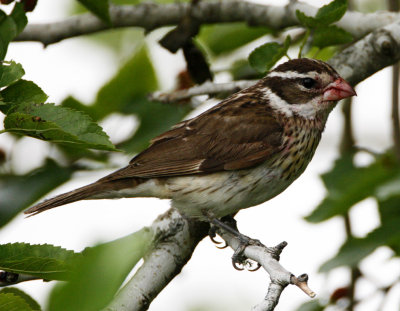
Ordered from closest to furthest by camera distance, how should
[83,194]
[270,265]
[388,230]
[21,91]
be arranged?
[21,91]
[270,265]
[388,230]
[83,194]

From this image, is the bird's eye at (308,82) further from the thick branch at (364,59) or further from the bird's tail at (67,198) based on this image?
the bird's tail at (67,198)

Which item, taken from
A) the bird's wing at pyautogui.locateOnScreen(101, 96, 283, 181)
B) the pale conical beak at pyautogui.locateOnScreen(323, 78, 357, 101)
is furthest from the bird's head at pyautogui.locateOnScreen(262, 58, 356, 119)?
the bird's wing at pyautogui.locateOnScreen(101, 96, 283, 181)

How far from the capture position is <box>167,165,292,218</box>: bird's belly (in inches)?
173

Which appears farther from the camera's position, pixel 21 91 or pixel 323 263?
pixel 323 263

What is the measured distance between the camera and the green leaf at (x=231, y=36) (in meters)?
5.32

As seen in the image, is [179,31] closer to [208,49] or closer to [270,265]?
[208,49]

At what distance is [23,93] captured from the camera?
272cm

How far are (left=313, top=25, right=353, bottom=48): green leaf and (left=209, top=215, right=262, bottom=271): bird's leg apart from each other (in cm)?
132

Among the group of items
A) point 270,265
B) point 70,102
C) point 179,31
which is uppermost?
point 179,31

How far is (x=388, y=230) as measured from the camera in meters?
3.95

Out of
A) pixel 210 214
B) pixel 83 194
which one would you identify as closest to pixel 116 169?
pixel 83 194

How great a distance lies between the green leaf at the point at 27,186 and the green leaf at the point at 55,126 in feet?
4.71

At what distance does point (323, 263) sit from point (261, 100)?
1.35 metres

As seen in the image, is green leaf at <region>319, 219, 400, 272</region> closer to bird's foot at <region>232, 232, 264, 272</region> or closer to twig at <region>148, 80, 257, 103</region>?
bird's foot at <region>232, 232, 264, 272</region>
